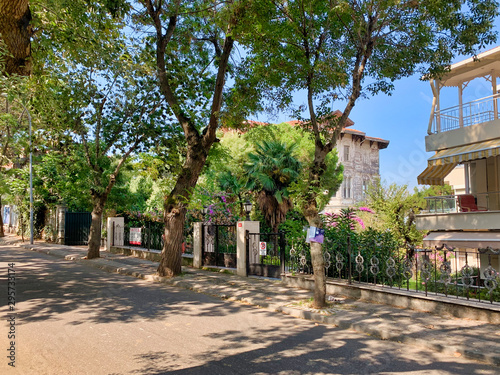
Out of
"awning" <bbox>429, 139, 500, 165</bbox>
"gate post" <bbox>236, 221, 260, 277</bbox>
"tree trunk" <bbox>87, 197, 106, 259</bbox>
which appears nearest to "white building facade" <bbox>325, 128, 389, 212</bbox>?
"awning" <bbox>429, 139, 500, 165</bbox>

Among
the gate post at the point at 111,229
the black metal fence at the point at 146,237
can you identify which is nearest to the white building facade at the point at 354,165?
the gate post at the point at 111,229

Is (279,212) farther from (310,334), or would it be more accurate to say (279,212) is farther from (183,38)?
(310,334)

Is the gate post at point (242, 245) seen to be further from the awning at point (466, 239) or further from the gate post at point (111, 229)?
the gate post at point (111, 229)

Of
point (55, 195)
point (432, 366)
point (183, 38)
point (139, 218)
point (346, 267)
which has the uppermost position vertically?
point (183, 38)

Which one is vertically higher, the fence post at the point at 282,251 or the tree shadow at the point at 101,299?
the fence post at the point at 282,251

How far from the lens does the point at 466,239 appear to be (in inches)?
582

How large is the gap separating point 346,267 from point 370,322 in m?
3.06

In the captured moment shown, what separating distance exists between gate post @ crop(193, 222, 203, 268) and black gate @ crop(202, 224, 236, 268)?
16 cm

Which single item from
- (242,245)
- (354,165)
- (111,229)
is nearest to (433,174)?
(242,245)

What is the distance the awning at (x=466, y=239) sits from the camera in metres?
14.2

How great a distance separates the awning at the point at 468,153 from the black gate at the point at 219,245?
28.4ft

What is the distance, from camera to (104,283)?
40.4ft

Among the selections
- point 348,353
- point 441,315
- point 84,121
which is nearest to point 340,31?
point 441,315

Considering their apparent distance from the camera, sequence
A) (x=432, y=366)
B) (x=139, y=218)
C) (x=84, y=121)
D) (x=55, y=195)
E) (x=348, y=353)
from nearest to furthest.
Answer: (x=432, y=366), (x=348, y=353), (x=84, y=121), (x=139, y=218), (x=55, y=195)
